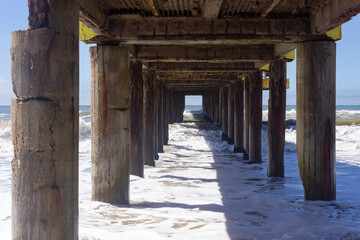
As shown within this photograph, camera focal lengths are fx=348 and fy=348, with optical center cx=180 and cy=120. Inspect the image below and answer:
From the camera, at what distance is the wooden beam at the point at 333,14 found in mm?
4412

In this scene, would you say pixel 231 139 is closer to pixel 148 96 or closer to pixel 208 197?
pixel 148 96

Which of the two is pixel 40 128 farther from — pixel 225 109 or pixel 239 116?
pixel 225 109

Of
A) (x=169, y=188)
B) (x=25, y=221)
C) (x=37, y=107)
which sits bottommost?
(x=169, y=188)

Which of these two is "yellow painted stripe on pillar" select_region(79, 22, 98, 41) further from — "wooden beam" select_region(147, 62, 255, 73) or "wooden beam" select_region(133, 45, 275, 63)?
"wooden beam" select_region(147, 62, 255, 73)

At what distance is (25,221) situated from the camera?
2949 millimetres

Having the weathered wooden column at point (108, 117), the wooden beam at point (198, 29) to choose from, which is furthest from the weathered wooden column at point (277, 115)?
the weathered wooden column at point (108, 117)

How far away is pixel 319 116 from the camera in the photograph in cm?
587

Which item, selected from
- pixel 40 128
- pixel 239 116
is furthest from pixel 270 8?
pixel 239 116

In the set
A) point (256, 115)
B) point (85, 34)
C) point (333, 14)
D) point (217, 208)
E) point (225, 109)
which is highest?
point (333, 14)

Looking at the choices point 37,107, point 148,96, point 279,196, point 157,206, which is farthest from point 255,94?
point 37,107

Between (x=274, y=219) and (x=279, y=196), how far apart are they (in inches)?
63.6

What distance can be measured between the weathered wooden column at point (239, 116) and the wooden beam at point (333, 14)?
25.6 feet

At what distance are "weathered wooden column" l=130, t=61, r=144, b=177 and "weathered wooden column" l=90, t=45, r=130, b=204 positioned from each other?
226 centimetres

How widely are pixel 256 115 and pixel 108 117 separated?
20.2ft
